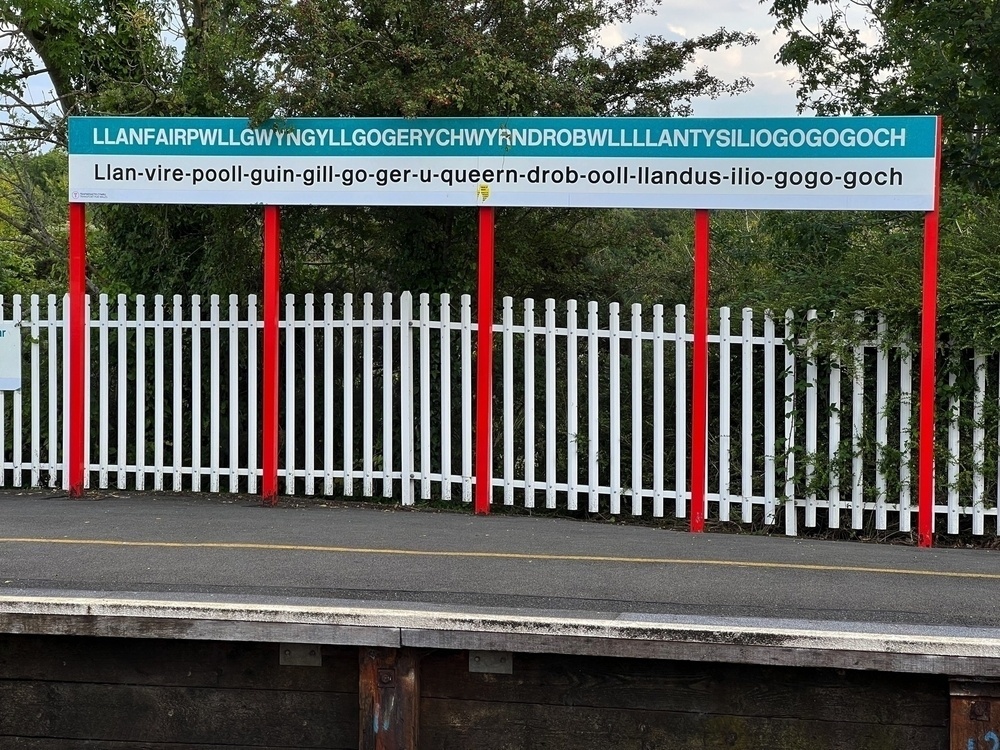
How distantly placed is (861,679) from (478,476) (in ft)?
15.8

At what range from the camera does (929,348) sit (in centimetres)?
866

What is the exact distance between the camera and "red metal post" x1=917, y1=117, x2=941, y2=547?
866 cm

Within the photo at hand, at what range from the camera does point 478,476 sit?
9.65 m

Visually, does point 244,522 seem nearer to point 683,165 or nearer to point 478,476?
point 478,476

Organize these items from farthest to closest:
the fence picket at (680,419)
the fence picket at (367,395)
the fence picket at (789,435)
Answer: the fence picket at (367,395), the fence picket at (680,419), the fence picket at (789,435)

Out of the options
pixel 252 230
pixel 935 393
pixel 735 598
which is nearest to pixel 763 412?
pixel 935 393

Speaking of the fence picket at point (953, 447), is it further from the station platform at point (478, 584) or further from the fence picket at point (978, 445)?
the station platform at point (478, 584)

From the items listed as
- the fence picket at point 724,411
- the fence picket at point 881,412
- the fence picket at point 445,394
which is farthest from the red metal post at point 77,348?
the fence picket at point 881,412

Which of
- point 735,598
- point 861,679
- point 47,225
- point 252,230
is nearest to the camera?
point 861,679

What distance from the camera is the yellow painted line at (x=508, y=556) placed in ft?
24.2

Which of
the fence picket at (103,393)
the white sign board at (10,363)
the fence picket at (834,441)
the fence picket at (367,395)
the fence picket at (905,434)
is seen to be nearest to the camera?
the fence picket at (905,434)

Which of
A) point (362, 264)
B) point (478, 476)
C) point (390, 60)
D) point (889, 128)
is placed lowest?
point (478, 476)

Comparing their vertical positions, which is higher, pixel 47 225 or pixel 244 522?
pixel 47 225

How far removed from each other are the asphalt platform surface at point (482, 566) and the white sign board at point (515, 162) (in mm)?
2465
